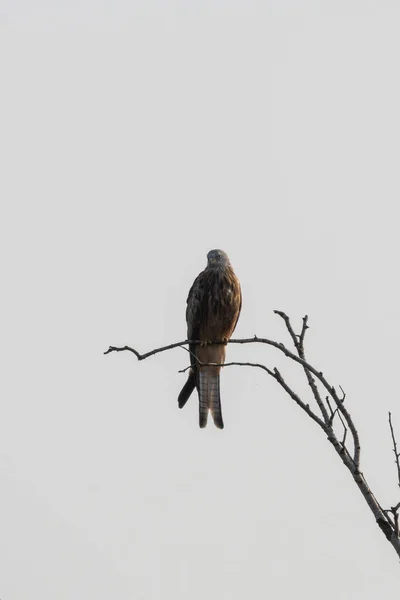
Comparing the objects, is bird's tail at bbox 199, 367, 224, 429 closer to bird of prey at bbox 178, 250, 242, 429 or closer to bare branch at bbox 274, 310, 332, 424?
bird of prey at bbox 178, 250, 242, 429

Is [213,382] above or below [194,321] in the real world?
below

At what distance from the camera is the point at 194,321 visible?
888cm

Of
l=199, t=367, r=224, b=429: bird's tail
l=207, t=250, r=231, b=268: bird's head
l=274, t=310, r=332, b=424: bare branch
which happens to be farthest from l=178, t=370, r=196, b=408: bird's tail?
l=274, t=310, r=332, b=424: bare branch

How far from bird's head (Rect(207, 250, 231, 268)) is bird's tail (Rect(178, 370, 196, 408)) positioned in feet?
3.68

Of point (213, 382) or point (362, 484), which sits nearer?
point (362, 484)

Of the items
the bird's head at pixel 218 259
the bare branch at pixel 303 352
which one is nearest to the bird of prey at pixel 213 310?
the bird's head at pixel 218 259

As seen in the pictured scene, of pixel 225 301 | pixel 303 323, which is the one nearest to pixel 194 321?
pixel 225 301

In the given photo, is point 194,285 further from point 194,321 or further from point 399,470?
point 399,470

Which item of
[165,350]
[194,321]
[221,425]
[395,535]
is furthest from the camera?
[194,321]

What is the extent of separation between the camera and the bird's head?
9.16 m

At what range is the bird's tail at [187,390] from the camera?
842 cm

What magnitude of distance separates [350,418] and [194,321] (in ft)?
13.4

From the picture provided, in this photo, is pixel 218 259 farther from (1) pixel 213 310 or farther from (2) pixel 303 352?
(2) pixel 303 352

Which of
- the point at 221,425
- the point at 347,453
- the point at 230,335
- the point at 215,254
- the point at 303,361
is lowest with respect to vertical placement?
the point at 347,453
